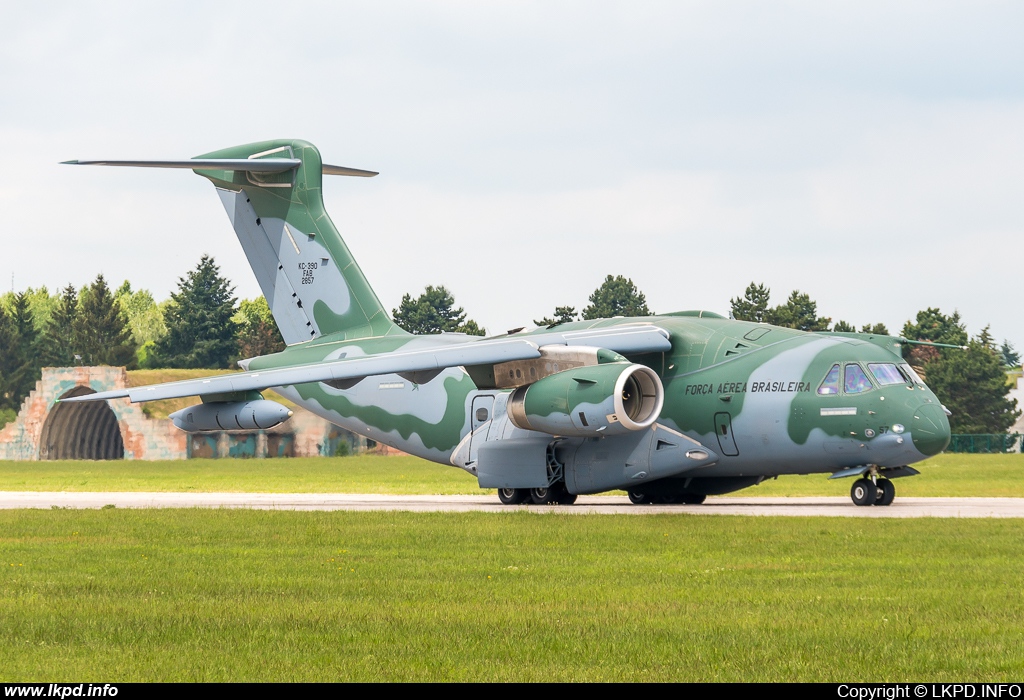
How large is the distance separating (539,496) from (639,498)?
2.39 m

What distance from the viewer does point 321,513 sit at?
2188 cm

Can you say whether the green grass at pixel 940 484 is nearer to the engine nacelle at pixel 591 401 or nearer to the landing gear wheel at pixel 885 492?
the landing gear wheel at pixel 885 492

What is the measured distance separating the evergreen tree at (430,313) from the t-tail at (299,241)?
67.3 m

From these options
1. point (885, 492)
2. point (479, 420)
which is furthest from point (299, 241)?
point (885, 492)

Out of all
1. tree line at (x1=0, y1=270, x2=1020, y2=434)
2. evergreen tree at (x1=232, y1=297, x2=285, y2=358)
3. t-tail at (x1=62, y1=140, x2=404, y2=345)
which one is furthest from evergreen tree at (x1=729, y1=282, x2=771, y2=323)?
t-tail at (x1=62, y1=140, x2=404, y2=345)

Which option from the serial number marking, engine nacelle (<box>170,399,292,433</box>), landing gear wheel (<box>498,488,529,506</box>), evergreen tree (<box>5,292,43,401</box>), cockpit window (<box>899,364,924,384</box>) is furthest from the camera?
evergreen tree (<box>5,292,43,401</box>)

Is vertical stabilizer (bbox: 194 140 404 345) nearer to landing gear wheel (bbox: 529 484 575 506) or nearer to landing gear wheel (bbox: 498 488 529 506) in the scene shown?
landing gear wheel (bbox: 498 488 529 506)

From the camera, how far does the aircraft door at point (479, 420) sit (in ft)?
87.2

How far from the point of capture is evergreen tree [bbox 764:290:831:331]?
84.0 m

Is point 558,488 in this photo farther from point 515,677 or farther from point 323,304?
point 515,677

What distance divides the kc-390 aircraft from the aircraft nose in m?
0.03

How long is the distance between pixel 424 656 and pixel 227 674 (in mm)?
1332

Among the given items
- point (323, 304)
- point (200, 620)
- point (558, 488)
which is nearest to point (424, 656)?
point (200, 620)

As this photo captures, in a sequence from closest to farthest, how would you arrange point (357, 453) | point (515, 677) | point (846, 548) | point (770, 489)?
point (515, 677) < point (846, 548) < point (770, 489) < point (357, 453)
